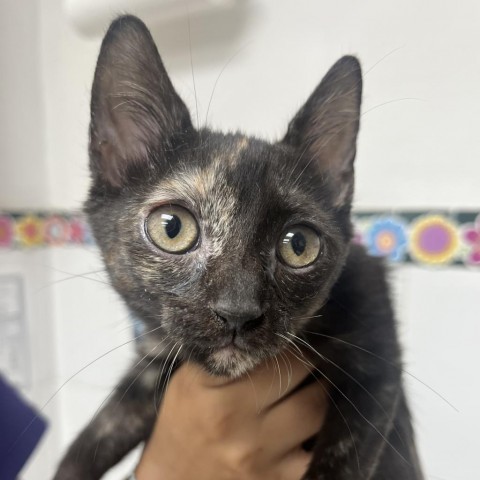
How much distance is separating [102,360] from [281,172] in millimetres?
513

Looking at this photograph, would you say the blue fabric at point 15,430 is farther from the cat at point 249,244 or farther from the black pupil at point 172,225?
the black pupil at point 172,225

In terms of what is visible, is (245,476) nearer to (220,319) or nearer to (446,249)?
(220,319)

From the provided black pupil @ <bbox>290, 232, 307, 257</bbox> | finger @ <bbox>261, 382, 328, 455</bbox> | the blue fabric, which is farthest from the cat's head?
the blue fabric

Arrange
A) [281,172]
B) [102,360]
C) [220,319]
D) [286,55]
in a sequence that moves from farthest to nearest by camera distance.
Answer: [102,360] → [286,55] → [281,172] → [220,319]

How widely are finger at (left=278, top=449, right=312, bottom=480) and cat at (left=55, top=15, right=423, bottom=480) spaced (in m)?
0.02

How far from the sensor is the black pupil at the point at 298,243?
1.73 feet

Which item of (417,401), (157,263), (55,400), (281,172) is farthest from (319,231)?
(55,400)

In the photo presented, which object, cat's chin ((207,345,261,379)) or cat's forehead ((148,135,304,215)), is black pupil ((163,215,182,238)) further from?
cat's chin ((207,345,261,379))

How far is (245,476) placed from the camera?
590 millimetres

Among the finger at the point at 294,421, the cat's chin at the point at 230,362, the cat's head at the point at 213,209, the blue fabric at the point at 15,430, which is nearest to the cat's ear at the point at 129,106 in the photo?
the cat's head at the point at 213,209

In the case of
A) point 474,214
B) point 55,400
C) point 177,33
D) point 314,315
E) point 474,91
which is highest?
point 177,33

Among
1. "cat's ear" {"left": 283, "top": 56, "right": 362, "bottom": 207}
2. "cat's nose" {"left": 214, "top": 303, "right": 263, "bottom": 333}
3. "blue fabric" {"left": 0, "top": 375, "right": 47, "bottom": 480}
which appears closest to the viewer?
"cat's nose" {"left": 214, "top": 303, "right": 263, "bottom": 333}

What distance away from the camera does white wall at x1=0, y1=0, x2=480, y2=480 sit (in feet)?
1.98

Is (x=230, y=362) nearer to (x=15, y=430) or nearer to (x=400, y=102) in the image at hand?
(x=400, y=102)
